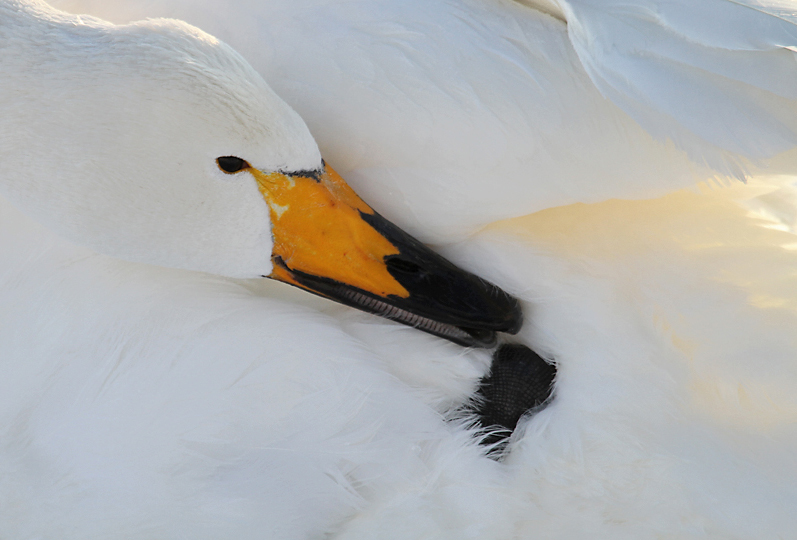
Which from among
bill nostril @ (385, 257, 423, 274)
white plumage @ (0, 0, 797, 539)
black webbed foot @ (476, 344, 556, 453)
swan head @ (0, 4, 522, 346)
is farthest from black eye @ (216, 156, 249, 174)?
black webbed foot @ (476, 344, 556, 453)

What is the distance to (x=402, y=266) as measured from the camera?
227cm

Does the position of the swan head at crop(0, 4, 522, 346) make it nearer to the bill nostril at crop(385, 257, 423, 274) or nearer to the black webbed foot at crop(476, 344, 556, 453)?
the bill nostril at crop(385, 257, 423, 274)

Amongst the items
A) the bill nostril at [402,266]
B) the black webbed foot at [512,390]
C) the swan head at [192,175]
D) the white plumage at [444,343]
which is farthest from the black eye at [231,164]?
the black webbed foot at [512,390]

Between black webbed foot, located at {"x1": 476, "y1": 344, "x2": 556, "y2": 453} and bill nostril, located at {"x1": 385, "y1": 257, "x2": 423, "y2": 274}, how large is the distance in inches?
16.6

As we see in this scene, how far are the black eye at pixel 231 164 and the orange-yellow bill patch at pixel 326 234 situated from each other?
0.05m

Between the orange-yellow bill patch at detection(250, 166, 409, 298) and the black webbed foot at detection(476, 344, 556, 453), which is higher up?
the orange-yellow bill patch at detection(250, 166, 409, 298)

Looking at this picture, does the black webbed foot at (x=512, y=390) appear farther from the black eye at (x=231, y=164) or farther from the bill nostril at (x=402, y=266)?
the black eye at (x=231, y=164)

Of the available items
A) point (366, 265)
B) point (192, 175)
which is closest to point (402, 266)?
point (366, 265)

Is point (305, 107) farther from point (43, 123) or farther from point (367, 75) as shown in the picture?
point (43, 123)

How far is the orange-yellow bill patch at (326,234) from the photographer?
2.15m

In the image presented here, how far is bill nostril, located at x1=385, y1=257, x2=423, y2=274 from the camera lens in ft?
7.39

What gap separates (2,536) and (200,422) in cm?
68

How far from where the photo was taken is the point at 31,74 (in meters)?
1.97

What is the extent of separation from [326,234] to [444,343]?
503 millimetres
